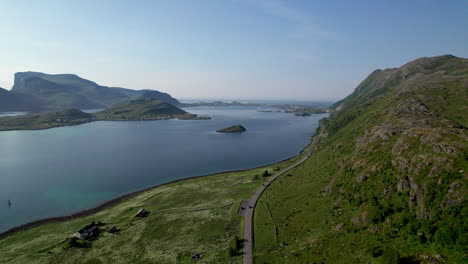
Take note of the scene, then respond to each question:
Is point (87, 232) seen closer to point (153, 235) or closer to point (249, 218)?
point (153, 235)

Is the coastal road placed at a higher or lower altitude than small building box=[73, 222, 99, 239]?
A: higher

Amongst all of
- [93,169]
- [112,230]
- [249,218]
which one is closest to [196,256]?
[249,218]

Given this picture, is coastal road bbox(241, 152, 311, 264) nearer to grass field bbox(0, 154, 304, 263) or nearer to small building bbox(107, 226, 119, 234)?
grass field bbox(0, 154, 304, 263)

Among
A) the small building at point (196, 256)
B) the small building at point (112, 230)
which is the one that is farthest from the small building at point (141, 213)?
the small building at point (196, 256)

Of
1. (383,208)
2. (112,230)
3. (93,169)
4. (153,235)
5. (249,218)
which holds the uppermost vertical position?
(383,208)

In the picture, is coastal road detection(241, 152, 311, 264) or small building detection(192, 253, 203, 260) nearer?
coastal road detection(241, 152, 311, 264)

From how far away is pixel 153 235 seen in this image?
62500 mm

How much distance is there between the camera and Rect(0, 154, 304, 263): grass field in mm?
53625

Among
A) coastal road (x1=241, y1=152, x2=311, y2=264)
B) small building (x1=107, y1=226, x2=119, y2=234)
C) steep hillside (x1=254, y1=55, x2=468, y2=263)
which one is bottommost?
small building (x1=107, y1=226, x2=119, y2=234)

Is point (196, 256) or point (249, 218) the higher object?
point (249, 218)

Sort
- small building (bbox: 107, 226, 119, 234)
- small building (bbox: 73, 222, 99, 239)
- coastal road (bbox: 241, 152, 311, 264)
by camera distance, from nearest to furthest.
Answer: coastal road (bbox: 241, 152, 311, 264) → small building (bbox: 73, 222, 99, 239) → small building (bbox: 107, 226, 119, 234)

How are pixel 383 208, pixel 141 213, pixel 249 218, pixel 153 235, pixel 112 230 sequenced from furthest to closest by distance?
pixel 141 213, pixel 112 230, pixel 249 218, pixel 153 235, pixel 383 208

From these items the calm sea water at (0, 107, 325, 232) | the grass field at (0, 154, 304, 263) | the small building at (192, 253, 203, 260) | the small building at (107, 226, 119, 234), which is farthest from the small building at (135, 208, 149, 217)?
the small building at (192, 253, 203, 260)

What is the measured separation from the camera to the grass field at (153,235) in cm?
5362
